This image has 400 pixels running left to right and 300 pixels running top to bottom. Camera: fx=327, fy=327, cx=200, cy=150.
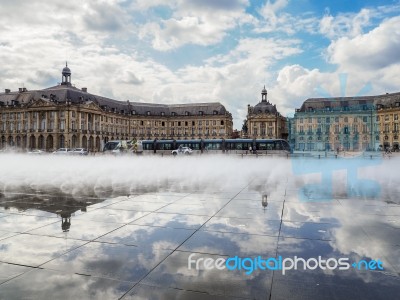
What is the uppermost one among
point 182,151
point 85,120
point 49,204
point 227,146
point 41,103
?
point 41,103

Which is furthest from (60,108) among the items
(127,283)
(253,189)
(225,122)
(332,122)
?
(127,283)

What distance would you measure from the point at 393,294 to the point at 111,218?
6.03m

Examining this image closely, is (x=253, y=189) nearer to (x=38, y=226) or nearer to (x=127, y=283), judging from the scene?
(x=38, y=226)

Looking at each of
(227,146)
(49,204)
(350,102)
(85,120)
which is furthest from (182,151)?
(350,102)

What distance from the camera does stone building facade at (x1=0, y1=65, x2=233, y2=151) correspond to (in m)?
97.5

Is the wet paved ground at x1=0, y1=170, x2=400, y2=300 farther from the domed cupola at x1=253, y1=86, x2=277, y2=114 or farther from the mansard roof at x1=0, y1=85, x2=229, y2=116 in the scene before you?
the domed cupola at x1=253, y1=86, x2=277, y2=114

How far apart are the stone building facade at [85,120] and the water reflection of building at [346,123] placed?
1100 inches

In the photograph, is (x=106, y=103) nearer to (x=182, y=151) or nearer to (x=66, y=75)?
(x=66, y=75)

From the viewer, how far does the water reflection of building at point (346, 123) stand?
4026 inches

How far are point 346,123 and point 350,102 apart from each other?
7229 mm

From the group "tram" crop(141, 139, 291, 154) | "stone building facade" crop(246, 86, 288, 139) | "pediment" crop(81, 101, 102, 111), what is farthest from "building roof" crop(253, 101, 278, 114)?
"tram" crop(141, 139, 291, 154)

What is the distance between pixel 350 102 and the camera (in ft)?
359

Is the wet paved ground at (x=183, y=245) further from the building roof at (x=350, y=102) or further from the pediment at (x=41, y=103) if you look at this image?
the building roof at (x=350, y=102)

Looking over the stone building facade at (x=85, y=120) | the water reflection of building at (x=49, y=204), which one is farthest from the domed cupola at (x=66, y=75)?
the water reflection of building at (x=49, y=204)
